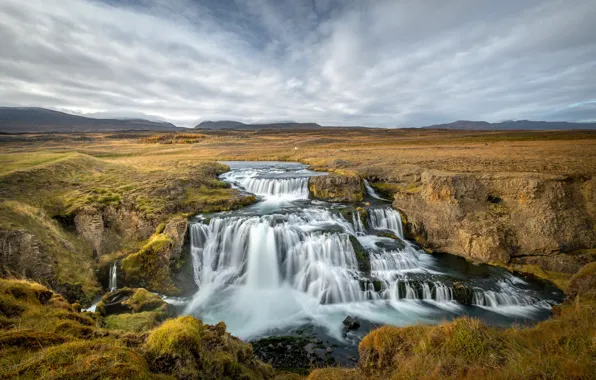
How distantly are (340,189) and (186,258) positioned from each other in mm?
15144

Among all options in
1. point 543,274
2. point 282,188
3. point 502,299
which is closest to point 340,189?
point 282,188

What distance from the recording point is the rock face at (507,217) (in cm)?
1677

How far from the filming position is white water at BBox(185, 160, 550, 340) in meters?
13.5

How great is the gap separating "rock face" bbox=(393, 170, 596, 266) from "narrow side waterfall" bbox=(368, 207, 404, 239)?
72 cm

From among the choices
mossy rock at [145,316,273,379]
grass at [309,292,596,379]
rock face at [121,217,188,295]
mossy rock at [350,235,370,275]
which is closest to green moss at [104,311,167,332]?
mossy rock at [145,316,273,379]

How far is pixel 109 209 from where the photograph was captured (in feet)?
58.5

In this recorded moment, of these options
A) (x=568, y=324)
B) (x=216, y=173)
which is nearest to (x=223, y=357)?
(x=568, y=324)

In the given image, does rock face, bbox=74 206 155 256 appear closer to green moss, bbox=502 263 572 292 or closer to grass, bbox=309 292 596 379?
grass, bbox=309 292 596 379

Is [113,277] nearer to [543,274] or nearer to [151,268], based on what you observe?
[151,268]

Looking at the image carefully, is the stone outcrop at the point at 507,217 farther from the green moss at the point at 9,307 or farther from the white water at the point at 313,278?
the green moss at the point at 9,307

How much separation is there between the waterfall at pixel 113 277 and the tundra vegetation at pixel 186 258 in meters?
0.28

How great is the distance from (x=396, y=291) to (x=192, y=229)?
13.3 meters

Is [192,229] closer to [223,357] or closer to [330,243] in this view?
[330,243]

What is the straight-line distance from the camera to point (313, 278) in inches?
628
